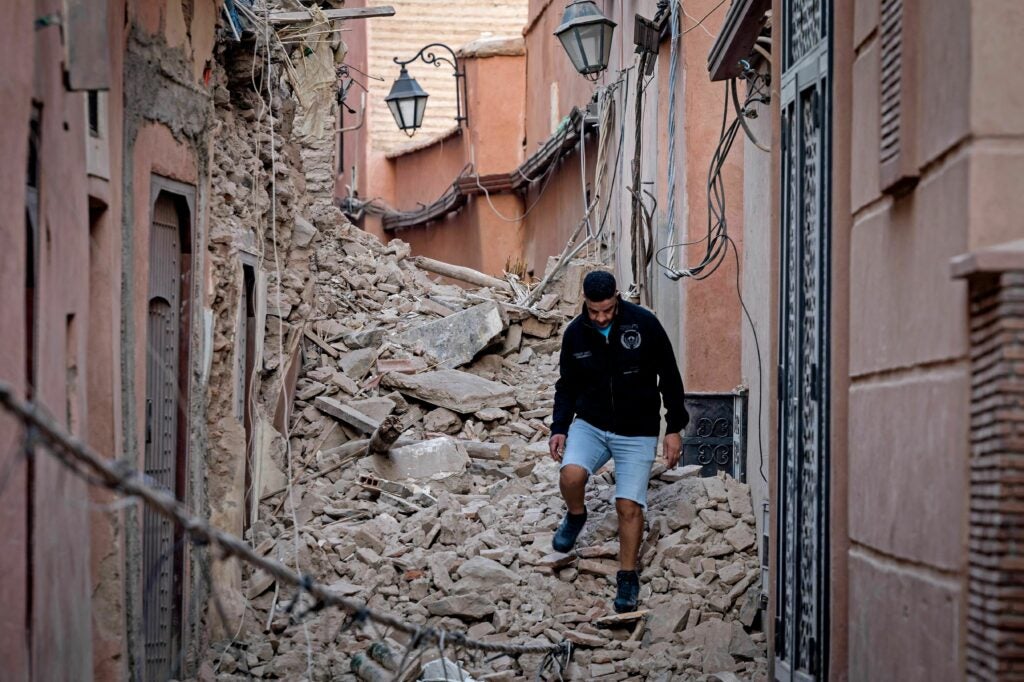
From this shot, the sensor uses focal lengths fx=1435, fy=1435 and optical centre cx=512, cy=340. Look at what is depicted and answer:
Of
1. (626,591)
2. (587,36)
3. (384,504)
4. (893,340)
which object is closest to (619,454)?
(626,591)

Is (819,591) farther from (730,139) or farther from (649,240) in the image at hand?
(649,240)

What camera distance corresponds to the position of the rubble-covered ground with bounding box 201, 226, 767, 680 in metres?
7.72

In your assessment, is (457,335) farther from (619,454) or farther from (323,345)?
(619,454)

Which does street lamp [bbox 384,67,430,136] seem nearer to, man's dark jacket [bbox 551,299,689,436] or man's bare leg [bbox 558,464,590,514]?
man's dark jacket [bbox 551,299,689,436]

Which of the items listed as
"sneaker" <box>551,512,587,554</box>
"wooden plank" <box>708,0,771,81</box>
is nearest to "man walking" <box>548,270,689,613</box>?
"sneaker" <box>551,512,587,554</box>

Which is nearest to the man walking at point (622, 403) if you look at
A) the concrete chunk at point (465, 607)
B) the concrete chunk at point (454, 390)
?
the concrete chunk at point (465, 607)

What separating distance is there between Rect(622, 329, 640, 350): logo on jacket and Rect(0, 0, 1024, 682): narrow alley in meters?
0.04

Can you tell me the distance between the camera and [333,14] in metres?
10.3

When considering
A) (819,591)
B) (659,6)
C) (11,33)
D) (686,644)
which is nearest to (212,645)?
(686,644)

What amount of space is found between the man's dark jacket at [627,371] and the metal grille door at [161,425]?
2298 mm

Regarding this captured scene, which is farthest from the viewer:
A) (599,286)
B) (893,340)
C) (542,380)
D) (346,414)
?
(542,380)

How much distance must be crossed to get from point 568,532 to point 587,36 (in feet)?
16.0

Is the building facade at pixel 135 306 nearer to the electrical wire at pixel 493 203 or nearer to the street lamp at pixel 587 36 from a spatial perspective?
the street lamp at pixel 587 36

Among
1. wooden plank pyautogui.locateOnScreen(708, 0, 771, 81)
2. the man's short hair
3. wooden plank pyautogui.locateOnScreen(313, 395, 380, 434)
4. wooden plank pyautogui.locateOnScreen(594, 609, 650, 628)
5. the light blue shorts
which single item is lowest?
wooden plank pyautogui.locateOnScreen(594, 609, 650, 628)
